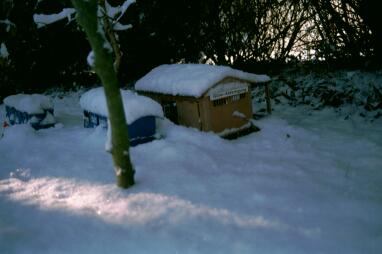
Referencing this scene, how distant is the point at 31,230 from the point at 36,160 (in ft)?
10.3

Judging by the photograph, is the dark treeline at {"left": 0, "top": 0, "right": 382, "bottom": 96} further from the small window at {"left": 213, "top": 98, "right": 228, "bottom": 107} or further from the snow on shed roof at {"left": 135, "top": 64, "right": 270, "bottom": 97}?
the small window at {"left": 213, "top": 98, "right": 228, "bottom": 107}

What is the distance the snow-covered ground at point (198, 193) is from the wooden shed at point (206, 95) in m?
0.47

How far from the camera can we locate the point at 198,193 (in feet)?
20.4

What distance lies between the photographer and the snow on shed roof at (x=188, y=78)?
28.8ft

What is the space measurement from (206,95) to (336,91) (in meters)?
5.03

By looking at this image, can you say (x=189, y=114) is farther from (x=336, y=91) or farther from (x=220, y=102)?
(x=336, y=91)

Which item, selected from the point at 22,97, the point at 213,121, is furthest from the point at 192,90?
the point at 22,97

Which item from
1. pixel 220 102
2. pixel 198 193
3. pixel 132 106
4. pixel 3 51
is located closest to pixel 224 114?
pixel 220 102

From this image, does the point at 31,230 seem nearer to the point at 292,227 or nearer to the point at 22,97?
the point at 292,227

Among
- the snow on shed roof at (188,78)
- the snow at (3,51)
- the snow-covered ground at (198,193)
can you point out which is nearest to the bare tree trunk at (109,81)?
the snow-covered ground at (198,193)

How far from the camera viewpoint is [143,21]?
13.1 meters

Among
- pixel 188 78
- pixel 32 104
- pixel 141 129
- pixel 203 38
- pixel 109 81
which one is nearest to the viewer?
pixel 109 81

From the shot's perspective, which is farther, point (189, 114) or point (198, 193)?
point (189, 114)

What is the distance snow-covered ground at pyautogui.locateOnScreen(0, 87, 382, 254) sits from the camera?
16.3ft
